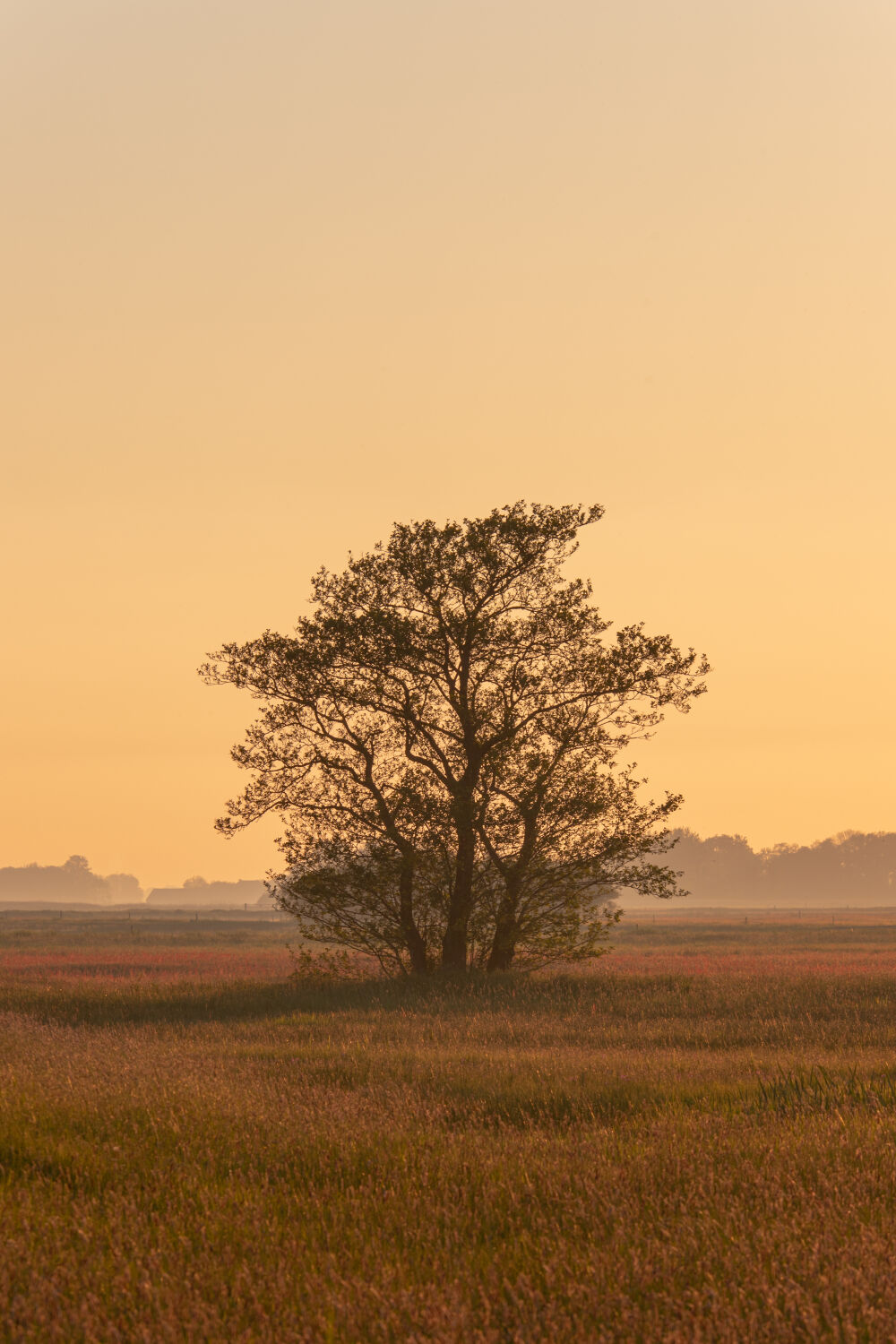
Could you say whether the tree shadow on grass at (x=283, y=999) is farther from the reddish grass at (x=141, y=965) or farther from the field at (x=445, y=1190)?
the reddish grass at (x=141, y=965)

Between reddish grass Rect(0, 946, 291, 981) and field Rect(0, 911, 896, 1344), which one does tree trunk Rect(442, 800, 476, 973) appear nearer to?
reddish grass Rect(0, 946, 291, 981)

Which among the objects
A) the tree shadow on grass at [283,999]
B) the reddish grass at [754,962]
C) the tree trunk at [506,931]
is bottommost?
the reddish grass at [754,962]

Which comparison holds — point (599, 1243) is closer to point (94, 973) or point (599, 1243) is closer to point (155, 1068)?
point (155, 1068)

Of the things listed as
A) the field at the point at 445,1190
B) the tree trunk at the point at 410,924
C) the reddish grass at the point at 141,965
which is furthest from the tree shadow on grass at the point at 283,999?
the reddish grass at the point at 141,965

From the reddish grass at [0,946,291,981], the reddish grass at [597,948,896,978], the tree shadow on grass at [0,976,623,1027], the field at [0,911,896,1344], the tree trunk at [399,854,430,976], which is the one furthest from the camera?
the reddish grass at [0,946,291,981]

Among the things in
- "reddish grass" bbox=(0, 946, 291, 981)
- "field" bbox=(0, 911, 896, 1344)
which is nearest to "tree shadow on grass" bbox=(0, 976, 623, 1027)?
"field" bbox=(0, 911, 896, 1344)

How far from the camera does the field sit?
4.87 meters

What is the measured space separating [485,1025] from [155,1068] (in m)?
7.19

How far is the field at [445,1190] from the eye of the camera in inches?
192

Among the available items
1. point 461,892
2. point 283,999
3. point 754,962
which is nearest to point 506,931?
point 461,892

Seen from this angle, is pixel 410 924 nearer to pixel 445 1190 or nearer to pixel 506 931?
pixel 506 931

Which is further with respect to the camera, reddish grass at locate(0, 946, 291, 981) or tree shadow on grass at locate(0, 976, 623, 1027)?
reddish grass at locate(0, 946, 291, 981)

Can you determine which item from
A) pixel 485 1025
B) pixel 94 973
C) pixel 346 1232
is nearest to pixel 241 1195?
pixel 346 1232

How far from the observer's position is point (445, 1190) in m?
6.84
